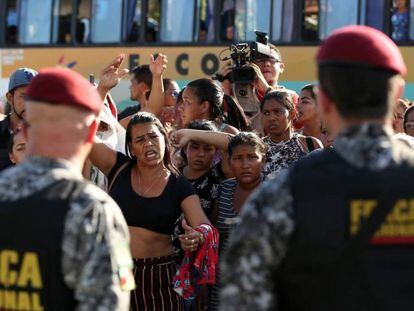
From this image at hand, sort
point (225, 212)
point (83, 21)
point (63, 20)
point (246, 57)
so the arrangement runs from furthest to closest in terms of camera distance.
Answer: point (63, 20) < point (83, 21) < point (246, 57) < point (225, 212)

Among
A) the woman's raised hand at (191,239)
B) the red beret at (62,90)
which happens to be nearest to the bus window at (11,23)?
the woman's raised hand at (191,239)

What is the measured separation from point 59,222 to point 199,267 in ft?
9.24

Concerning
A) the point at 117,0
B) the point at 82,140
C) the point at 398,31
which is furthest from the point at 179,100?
the point at 117,0

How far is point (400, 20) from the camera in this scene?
1550cm

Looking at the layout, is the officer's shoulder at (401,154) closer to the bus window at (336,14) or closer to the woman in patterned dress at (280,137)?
the woman in patterned dress at (280,137)

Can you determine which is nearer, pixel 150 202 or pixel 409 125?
pixel 150 202

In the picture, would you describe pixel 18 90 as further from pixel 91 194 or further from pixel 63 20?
pixel 63 20

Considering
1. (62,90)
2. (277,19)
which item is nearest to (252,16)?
(277,19)

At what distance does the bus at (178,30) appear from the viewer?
51.8 ft

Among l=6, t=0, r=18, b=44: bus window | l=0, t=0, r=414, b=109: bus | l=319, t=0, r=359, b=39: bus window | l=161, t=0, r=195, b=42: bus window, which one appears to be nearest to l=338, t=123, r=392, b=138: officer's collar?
l=0, t=0, r=414, b=109: bus

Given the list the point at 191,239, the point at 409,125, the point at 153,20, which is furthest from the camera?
the point at 153,20

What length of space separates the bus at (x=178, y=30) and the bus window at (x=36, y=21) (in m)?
0.02

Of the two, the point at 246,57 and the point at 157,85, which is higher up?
the point at 246,57

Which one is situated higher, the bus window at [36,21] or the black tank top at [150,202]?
the bus window at [36,21]
